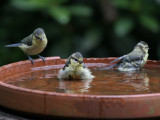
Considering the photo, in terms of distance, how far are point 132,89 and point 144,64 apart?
1.64 metres

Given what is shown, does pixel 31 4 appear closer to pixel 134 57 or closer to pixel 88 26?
pixel 88 26

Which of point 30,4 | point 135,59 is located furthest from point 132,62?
point 30,4

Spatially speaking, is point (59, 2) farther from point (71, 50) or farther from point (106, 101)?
point (106, 101)

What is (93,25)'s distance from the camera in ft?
26.6

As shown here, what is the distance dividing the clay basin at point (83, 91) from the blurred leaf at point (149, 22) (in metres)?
2.41

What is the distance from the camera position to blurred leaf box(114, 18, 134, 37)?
7586 mm

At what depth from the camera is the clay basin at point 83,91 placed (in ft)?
9.44

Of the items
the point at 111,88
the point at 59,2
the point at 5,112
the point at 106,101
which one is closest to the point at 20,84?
the point at 5,112

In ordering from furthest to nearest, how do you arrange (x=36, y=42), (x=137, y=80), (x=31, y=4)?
(x=31, y=4), (x=36, y=42), (x=137, y=80)

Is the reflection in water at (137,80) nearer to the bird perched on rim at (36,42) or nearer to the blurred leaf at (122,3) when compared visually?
the bird perched on rim at (36,42)

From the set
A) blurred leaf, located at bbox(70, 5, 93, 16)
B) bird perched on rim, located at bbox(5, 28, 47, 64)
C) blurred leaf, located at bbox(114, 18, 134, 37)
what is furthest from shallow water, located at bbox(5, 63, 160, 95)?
blurred leaf, located at bbox(70, 5, 93, 16)

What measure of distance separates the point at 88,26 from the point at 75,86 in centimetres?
432

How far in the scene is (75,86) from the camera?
392 centimetres

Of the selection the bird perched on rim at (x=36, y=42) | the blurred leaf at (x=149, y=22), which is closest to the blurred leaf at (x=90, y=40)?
the blurred leaf at (x=149, y=22)
